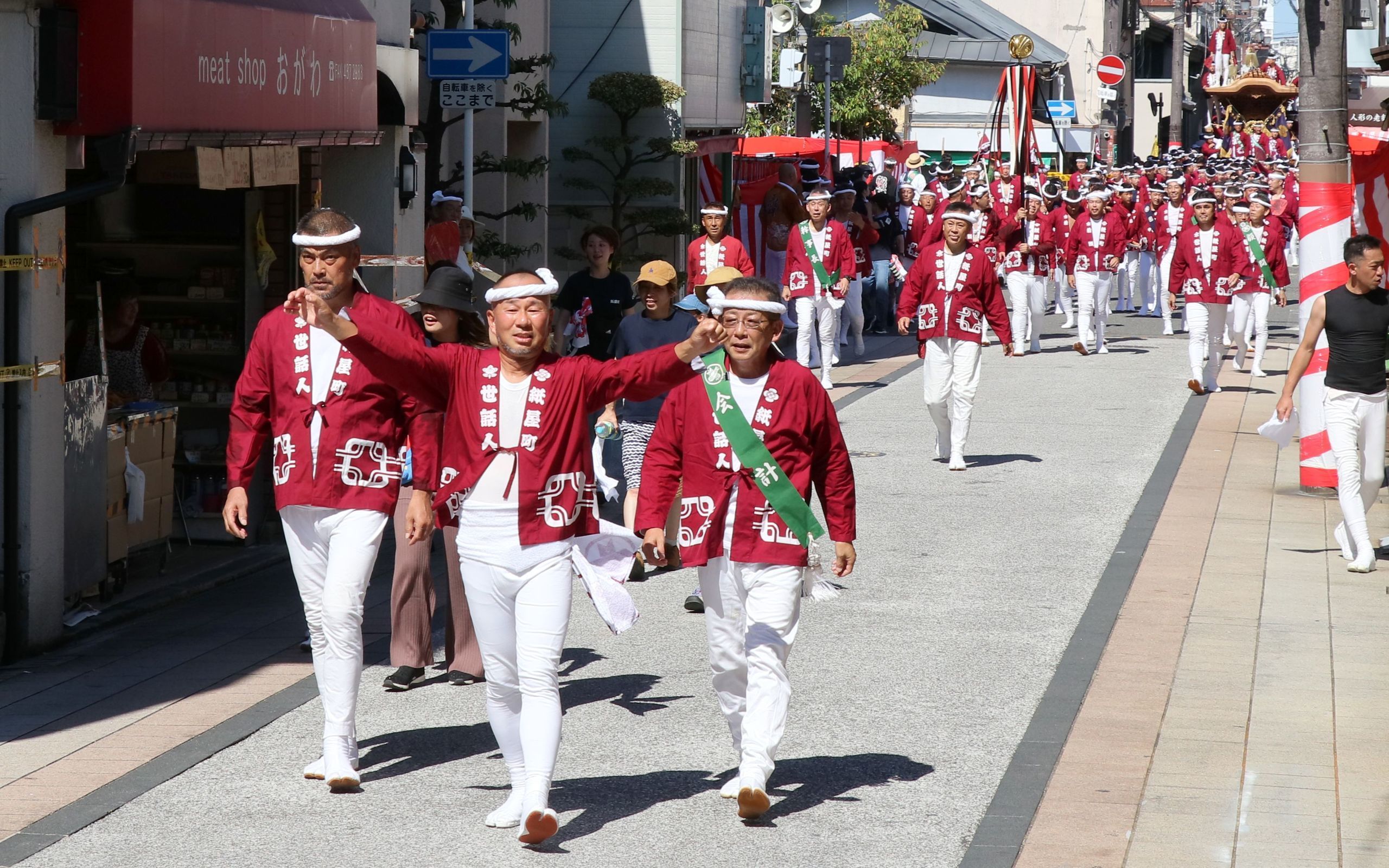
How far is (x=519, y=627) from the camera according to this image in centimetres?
573

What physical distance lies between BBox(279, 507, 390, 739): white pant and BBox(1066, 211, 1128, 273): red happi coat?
673 inches

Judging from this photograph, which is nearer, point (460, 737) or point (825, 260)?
point (460, 737)

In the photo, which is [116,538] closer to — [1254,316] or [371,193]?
[371,193]

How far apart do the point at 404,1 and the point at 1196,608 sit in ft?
24.6

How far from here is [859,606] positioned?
948 centimetres

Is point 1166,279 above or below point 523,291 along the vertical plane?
above

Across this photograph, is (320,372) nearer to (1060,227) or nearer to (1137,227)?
(1060,227)

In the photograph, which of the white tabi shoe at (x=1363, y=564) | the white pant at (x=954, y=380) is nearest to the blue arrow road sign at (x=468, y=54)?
the white pant at (x=954, y=380)

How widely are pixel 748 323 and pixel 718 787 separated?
1680mm

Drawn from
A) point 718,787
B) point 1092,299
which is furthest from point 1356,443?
point 1092,299

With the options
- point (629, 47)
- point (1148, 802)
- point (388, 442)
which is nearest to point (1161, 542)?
point (1148, 802)

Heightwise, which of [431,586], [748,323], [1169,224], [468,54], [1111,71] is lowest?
[431,586]

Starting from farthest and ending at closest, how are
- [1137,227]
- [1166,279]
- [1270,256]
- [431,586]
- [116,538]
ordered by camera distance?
[1137,227], [1166,279], [1270,256], [116,538], [431,586]

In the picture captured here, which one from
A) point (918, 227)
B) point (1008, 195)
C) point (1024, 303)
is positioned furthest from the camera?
point (1008, 195)
